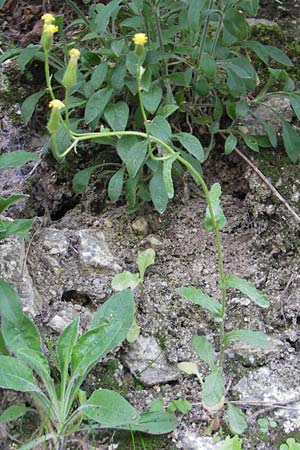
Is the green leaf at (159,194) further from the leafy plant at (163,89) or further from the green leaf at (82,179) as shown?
the green leaf at (82,179)

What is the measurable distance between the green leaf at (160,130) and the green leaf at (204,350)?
0.47 metres

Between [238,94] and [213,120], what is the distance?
0.55 ft

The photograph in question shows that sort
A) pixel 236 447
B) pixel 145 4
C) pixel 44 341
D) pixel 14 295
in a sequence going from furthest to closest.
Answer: pixel 145 4
pixel 44 341
pixel 14 295
pixel 236 447

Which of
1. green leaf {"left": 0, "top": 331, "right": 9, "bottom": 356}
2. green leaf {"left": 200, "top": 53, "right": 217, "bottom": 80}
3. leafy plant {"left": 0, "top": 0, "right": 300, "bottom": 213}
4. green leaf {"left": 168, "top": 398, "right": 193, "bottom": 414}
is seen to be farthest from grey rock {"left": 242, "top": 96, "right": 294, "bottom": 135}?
green leaf {"left": 0, "top": 331, "right": 9, "bottom": 356}

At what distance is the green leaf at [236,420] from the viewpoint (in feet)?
4.75

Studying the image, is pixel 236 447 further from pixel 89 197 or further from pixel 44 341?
pixel 89 197

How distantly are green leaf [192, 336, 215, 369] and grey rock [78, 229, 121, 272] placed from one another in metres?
0.36

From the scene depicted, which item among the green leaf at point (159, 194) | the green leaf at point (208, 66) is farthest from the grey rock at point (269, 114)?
the green leaf at point (159, 194)

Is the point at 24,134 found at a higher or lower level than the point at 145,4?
lower

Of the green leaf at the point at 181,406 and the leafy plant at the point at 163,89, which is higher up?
the leafy plant at the point at 163,89

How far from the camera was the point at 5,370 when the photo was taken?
138 centimetres

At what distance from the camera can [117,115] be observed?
177 centimetres

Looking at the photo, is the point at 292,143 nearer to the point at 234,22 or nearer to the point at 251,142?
the point at 251,142

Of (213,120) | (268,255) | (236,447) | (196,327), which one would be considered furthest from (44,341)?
(213,120)
